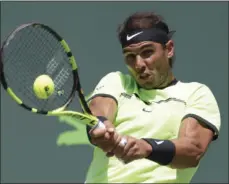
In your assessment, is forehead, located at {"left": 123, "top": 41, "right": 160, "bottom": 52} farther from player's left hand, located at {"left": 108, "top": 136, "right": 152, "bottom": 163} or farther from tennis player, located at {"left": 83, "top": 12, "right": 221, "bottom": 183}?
player's left hand, located at {"left": 108, "top": 136, "right": 152, "bottom": 163}

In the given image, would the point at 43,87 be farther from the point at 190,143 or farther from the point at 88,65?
the point at 88,65

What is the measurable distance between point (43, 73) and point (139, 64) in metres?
0.50

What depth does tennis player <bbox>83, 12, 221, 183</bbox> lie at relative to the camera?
3.67 metres

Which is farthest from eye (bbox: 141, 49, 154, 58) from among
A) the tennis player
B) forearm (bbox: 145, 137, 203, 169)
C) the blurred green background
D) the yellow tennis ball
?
the blurred green background

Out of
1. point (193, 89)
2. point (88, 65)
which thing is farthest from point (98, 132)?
point (88, 65)

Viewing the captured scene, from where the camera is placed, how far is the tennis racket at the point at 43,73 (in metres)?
3.33

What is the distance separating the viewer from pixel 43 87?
11.0 feet

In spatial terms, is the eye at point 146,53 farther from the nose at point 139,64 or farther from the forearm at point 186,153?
the forearm at point 186,153

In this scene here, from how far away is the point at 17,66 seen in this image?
136 inches

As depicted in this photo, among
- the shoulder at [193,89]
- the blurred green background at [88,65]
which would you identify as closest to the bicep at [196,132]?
the shoulder at [193,89]

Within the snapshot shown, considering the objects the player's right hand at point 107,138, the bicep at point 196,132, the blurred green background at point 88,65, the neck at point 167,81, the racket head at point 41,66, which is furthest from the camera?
the blurred green background at point 88,65

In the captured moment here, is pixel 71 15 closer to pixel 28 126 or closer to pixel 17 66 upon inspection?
pixel 28 126

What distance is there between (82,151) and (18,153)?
0.47 m

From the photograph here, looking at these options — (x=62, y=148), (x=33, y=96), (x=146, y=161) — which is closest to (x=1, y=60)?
(x=33, y=96)
